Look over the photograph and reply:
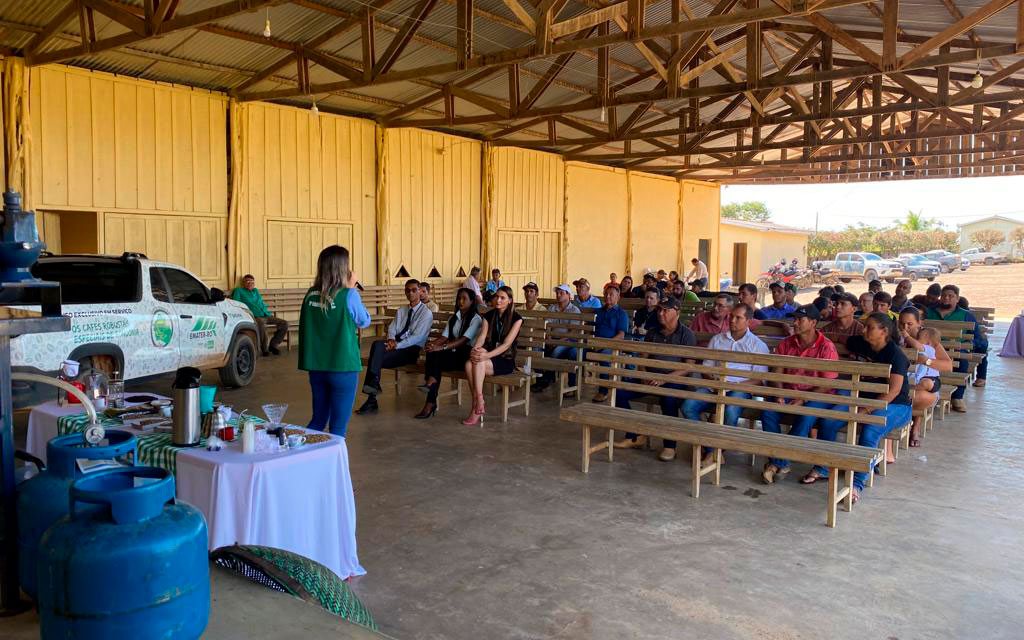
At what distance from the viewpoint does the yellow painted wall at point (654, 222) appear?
23.5m

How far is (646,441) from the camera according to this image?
22.7ft

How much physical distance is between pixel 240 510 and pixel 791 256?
42390mm

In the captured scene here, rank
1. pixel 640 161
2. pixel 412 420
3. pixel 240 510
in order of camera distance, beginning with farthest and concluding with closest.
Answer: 1. pixel 640 161
2. pixel 412 420
3. pixel 240 510

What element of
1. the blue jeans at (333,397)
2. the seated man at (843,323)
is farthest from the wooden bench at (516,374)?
the seated man at (843,323)

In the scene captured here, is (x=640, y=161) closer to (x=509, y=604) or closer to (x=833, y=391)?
(x=833, y=391)

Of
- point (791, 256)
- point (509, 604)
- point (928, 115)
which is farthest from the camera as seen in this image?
point (791, 256)

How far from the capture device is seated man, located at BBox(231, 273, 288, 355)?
12.4 meters

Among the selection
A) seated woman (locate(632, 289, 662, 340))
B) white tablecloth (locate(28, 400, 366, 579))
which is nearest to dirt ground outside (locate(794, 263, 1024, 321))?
seated woman (locate(632, 289, 662, 340))

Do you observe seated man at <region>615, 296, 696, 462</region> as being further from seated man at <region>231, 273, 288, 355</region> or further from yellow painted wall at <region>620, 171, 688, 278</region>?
yellow painted wall at <region>620, 171, 688, 278</region>

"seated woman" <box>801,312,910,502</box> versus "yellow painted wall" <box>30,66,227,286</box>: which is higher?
"yellow painted wall" <box>30,66,227,286</box>

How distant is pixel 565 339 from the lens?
29.7ft

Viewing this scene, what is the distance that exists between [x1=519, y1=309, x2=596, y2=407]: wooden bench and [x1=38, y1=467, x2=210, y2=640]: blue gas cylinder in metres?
6.63

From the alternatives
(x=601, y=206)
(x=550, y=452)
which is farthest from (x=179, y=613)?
(x=601, y=206)

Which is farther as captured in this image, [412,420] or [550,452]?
[412,420]
